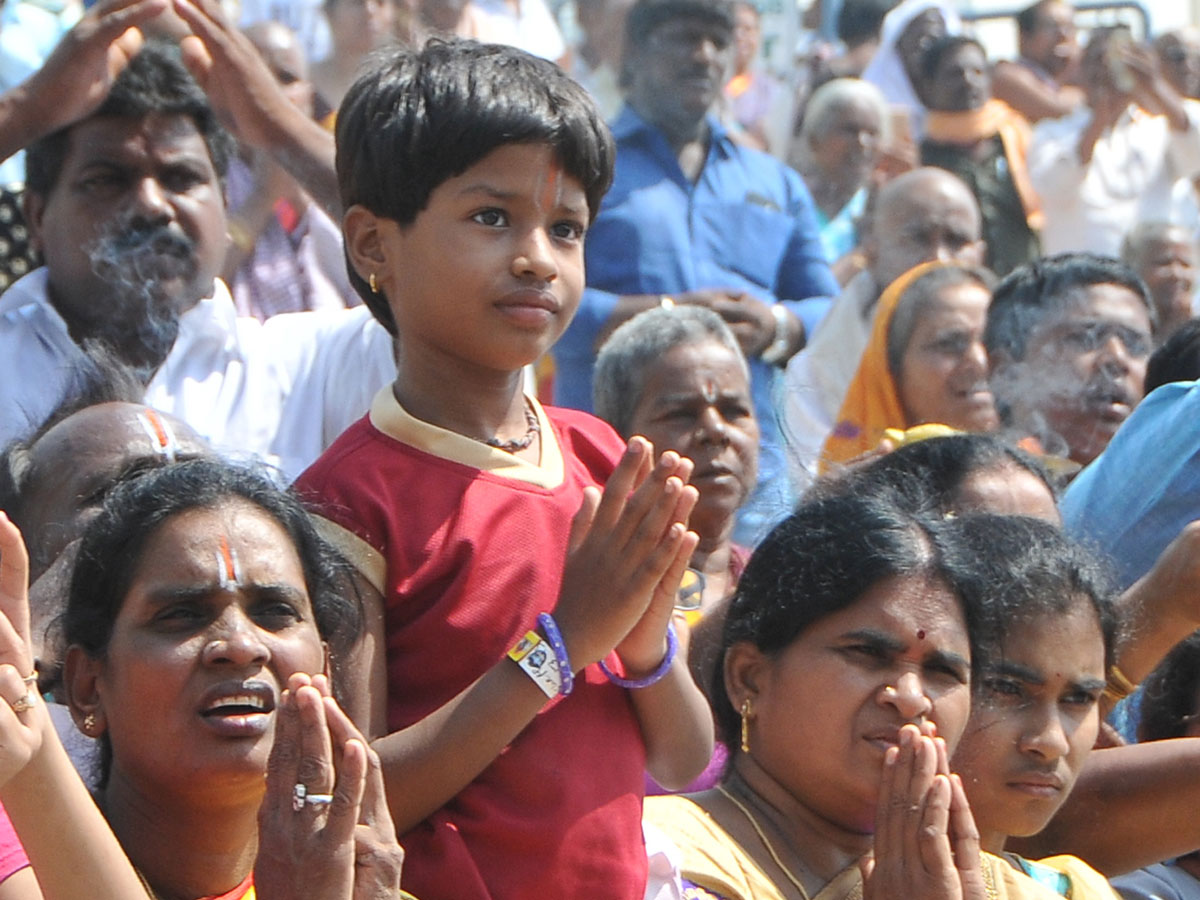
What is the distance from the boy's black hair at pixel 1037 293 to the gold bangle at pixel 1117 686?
1579 mm

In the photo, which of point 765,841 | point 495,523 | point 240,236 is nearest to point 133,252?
point 240,236

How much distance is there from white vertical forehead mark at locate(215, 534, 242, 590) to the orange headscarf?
97.1 inches

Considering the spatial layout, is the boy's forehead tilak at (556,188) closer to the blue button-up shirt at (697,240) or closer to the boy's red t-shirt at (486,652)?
the boy's red t-shirt at (486,652)

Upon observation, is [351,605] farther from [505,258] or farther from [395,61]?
[395,61]

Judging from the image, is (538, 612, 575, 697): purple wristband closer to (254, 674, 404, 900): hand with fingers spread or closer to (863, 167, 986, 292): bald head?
(254, 674, 404, 900): hand with fingers spread

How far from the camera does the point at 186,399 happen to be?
12.0 ft

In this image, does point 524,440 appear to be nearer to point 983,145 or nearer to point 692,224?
point 692,224

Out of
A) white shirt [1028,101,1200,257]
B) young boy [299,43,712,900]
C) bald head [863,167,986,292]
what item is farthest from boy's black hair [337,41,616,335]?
white shirt [1028,101,1200,257]

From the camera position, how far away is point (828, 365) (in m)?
5.12

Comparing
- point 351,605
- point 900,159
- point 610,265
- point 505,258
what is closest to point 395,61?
point 505,258

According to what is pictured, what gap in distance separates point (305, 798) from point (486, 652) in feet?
1.50

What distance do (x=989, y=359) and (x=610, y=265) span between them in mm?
999

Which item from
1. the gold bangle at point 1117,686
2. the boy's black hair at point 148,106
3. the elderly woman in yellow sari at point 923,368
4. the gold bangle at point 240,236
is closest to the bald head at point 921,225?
the elderly woman in yellow sari at point 923,368

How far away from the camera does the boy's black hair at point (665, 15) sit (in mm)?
5500
